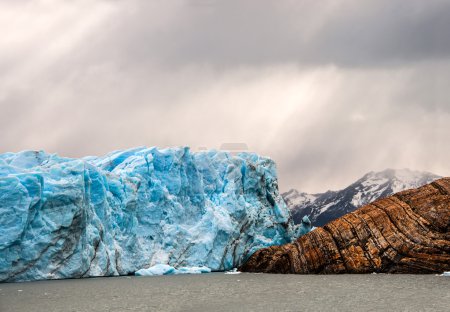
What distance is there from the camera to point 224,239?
52188 millimetres

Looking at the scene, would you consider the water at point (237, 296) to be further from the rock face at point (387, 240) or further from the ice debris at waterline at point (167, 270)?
the ice debris at waterline at point (167, 270)

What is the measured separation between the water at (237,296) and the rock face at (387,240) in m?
5.12

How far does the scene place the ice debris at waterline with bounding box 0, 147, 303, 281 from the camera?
122ft

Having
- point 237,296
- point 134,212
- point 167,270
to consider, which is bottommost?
point 167,270

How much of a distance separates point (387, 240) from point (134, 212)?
20.0m

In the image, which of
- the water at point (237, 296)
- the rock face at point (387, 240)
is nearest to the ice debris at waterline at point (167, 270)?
the rock face at point (387, 240)

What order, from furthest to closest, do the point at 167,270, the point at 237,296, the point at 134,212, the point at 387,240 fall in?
the point at 167,270 < the point at 134,212 < the point at 387,240 < the point at 237,296

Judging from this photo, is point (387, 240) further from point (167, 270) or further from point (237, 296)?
point (167, 270)

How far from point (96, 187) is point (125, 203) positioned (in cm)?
287

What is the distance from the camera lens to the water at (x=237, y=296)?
23.8m

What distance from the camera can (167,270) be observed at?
47.4 m

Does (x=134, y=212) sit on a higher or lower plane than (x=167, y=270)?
higher

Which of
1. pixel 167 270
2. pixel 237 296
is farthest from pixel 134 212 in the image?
pixel 237 296

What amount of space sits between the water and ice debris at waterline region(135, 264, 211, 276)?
8.86 m
